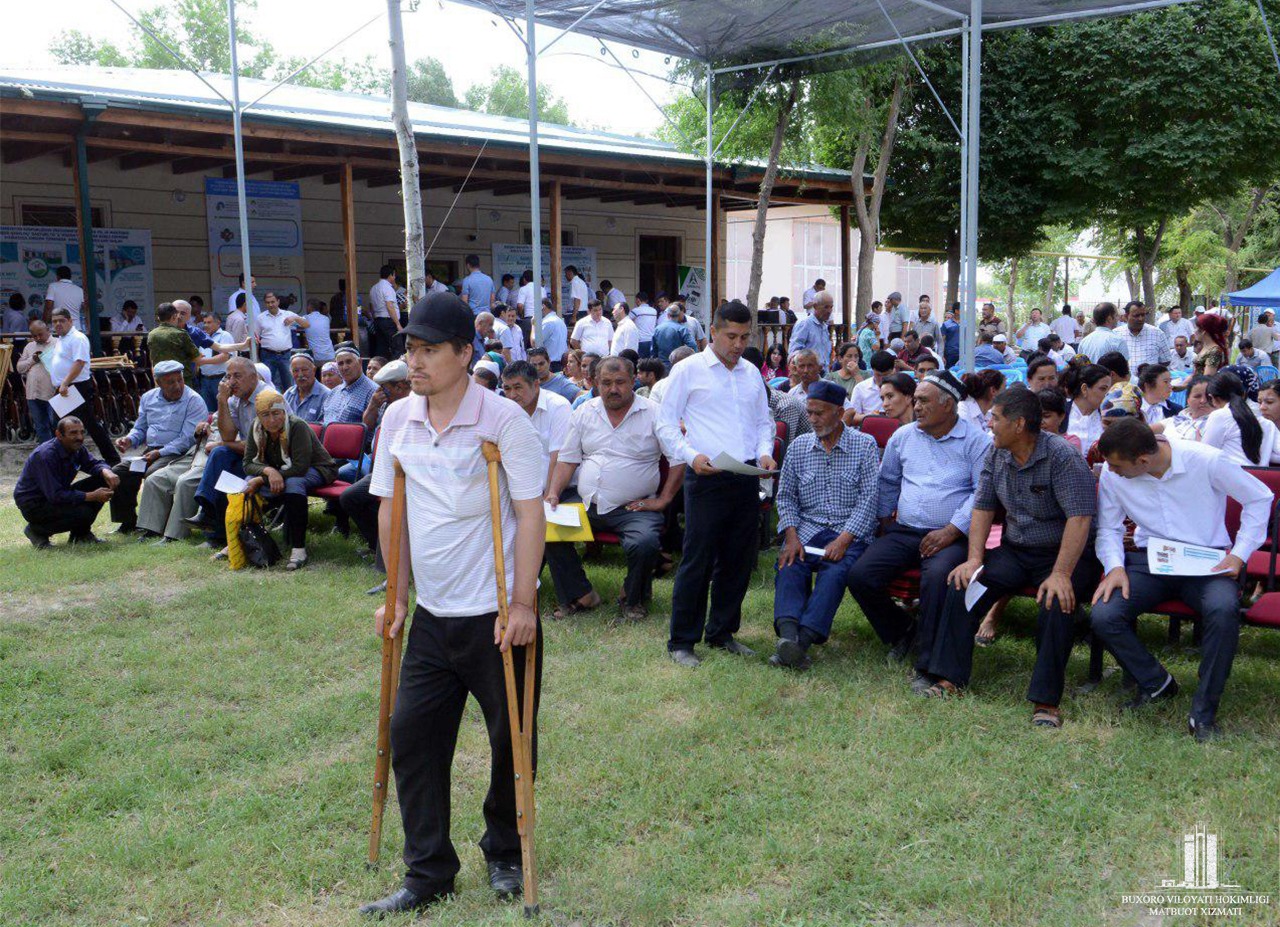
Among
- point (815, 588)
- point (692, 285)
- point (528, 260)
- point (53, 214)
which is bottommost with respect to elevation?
point (815, 588)

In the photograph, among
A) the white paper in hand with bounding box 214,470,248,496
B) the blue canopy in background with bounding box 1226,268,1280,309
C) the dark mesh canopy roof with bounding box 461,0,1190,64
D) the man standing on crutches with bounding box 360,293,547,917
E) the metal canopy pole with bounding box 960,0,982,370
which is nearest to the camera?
the man standing on crutches with bounding box 360,293,547,917

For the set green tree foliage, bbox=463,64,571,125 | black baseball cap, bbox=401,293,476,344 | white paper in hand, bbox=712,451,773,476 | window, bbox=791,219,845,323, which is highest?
green tree foliage, bbox=463,64,571,125

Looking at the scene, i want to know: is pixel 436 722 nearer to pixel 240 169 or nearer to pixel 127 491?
pixel 127 491

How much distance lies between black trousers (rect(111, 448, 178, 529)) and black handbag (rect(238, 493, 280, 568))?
178cm

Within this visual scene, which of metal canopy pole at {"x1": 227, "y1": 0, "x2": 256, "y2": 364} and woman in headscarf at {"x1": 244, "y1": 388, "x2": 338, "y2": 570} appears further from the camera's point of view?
metal canopy pole at {"x1": 227, "y1": 0, "x2": 256, "y2": 364}

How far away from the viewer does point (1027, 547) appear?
5438 millimetres

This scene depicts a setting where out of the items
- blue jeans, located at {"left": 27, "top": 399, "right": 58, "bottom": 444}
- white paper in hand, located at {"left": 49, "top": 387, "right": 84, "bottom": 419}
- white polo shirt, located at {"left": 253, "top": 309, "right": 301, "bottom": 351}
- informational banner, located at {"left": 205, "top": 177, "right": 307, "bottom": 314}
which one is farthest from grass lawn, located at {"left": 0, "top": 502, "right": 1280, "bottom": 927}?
informational banner, located at {"left": 205, "top": 177, "right": 307, "bottom": 314}

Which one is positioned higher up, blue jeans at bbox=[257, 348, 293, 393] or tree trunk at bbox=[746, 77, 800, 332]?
tree trunk at bbox=[746, 77, 800, 332]

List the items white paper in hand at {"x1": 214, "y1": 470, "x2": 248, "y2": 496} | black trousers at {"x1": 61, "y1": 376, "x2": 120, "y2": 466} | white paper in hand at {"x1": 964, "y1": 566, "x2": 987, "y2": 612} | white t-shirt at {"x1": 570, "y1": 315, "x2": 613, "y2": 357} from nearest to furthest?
white paper in hand at {"x1": 964, "y1": 566, "x2": 987, "y2": 612}, white paper in hand at {"x1": 214, "y1": 470, "x2": 248, "y2": 496}, black trousers at {"x1": 61, "y1": 376, "x2": 120, "y2": 466}, white t-shirt at {"x1": 570, "y1": 315, "x2": 613, "y2": 357}

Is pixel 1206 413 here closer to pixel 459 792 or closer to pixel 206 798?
pixel 459 792

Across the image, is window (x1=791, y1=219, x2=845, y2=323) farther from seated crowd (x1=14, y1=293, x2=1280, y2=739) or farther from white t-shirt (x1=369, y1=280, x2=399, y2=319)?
seated crowd (x1=14, y1=293, x2=1280, y2=739)

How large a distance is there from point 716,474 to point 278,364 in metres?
10.9

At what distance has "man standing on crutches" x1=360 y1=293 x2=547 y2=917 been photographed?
3.43 metres

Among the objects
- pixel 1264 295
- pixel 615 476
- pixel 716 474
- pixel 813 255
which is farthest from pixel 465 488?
pixel 813 255
